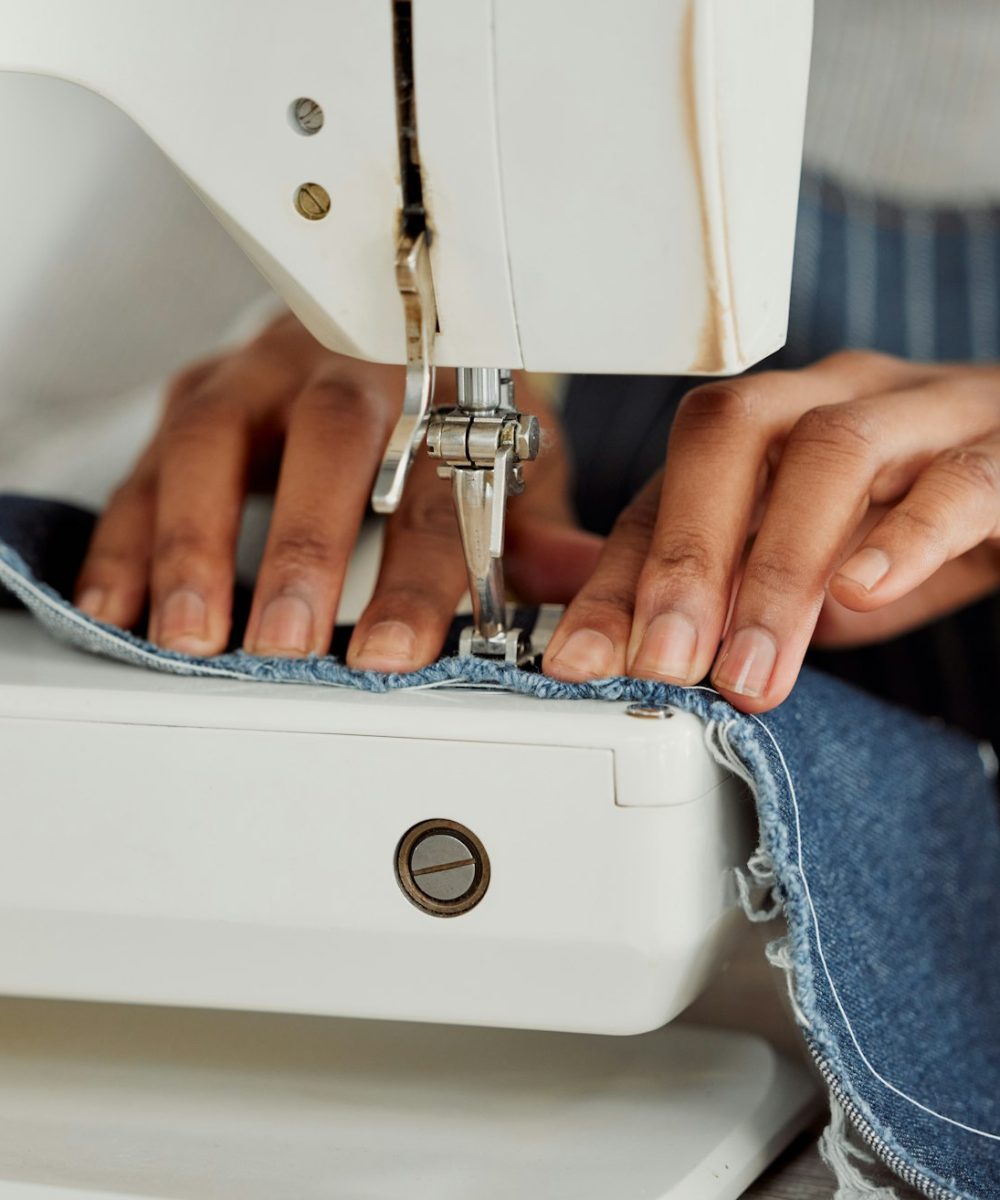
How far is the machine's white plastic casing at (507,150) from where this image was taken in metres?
0.52

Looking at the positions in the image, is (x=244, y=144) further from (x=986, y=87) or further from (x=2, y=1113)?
(x=986, y=87)

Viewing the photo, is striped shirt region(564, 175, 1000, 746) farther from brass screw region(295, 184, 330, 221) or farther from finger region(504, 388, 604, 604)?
brass screw region(295, 184, 330, 221)

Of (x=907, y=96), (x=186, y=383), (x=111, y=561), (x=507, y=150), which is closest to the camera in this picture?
(x=507, y=150)

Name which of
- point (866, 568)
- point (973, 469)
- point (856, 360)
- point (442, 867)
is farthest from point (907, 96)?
point (442, 867)

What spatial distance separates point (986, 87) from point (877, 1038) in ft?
3.93

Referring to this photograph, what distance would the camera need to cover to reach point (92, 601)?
730 millimetres

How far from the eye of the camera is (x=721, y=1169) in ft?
1.96

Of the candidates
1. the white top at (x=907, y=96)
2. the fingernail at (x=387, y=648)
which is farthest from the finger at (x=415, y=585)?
the white top at (x=907, y=96)

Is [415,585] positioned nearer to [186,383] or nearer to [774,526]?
[774,526]

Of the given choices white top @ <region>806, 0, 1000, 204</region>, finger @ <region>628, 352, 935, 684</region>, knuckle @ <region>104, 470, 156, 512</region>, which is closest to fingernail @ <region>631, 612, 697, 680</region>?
finger @ <region>628, 352, 935, 684</region>

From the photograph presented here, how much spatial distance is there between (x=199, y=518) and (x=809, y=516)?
0.30 meters

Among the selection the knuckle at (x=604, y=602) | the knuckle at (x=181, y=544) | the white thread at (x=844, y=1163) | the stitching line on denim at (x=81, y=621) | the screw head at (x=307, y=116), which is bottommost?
the white thread at (x=844, y=1163)

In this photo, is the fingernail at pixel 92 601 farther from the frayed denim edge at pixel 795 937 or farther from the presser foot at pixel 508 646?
the frayed denim edge at pixel 795 937

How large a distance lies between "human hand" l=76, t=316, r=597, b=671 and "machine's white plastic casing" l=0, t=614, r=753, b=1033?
0.06 metres
